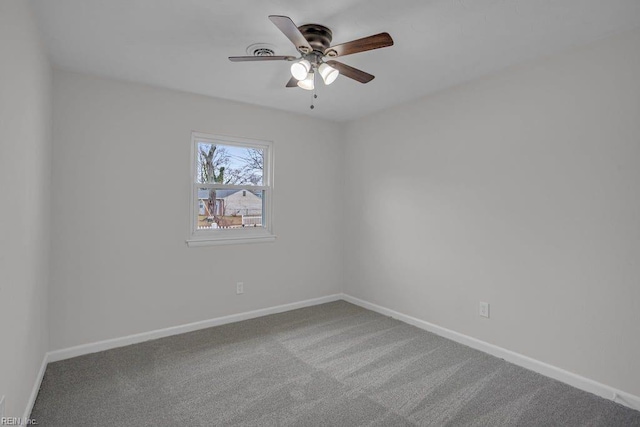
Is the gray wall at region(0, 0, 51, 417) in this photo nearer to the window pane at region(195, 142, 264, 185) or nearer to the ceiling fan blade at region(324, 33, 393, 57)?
the window pane at region(195, 142, 264, 185)

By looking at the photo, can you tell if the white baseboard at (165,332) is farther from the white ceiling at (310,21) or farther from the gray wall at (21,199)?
the white ceiling at (310,21)

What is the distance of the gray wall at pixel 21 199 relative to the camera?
152 centimetres

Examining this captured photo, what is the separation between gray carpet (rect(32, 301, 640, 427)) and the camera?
2.02m

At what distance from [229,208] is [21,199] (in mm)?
1994

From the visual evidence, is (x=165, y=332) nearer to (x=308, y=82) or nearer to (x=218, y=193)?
(x=218, y=193)

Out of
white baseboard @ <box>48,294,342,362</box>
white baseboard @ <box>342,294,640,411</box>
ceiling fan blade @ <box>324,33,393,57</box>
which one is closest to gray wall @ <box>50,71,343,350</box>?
white baseboard @ <box>48,294,342,362</box>

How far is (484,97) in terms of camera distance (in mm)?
2930

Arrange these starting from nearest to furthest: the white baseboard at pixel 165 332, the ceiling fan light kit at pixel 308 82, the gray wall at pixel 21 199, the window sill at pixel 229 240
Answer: the gray wall at pixel 21 199 → the ceiling fan light kit at pixel 308 82 → the white baseboard at pixel 165 332 → the window sill at pixel 229 240

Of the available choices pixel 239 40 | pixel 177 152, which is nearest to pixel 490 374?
pixel 239 40

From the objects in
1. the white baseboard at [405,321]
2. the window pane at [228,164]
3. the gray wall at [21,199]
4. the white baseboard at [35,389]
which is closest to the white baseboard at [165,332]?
the white baseboard at [405,321]

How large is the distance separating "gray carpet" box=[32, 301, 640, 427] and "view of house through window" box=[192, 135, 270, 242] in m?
1.21

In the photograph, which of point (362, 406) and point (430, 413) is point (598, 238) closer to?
point (430, 413)

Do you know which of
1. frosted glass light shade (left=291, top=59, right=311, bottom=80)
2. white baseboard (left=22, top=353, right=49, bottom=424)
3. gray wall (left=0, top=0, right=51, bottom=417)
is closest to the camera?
gray wall (left=0, top=0, right=51, bottom=417)

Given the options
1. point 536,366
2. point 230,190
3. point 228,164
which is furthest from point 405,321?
point 228,164
